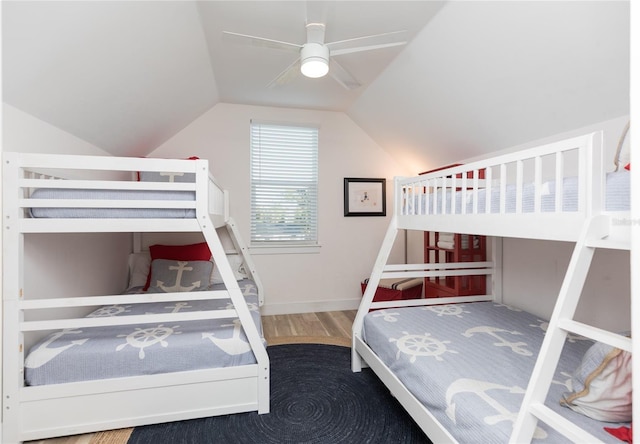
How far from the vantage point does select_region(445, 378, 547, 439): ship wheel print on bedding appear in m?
1.04

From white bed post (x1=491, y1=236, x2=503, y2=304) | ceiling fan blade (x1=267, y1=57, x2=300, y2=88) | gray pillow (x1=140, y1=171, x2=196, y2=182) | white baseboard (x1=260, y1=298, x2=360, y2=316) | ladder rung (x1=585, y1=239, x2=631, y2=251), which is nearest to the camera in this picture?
ladder rung (x1=585, y1=239, x2=631, y2=251)

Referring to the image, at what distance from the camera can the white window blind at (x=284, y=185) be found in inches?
138

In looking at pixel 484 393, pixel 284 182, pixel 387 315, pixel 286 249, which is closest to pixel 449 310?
pixel 387 315

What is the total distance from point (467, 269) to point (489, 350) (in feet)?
3.64

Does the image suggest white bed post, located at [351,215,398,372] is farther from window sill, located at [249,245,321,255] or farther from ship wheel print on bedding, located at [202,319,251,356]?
window sill, located at [249,245,321,255]

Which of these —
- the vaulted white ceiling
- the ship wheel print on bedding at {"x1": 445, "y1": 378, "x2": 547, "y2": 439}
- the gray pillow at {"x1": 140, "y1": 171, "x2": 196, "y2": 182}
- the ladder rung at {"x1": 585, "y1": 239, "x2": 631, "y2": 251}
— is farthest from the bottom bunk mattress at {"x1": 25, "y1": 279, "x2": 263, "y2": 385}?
the ladder rung at {"x1": 585, "y1": 239, "x2": 631, "y2": 251}

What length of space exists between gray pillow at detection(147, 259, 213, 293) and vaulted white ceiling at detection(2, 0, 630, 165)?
3.45 feet

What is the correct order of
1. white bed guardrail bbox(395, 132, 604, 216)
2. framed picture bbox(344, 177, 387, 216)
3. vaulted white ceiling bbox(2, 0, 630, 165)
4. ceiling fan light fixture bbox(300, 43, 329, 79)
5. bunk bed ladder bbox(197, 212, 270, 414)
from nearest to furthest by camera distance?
1. white bed guardrail bbox(395, 132, 604, 216)
2. vaulted white ceiling bbox(2, 0, 630, 165)
3. bunk bed ladder bbox(197, 212, 270, 414)
4. ceiling fan light fixture bbox(300, 43, 329, 79)
5. framed picture bbox(344, 177, 387, 216)

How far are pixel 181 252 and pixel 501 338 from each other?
258 centimetres

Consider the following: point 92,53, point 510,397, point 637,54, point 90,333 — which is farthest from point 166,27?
point 510,397

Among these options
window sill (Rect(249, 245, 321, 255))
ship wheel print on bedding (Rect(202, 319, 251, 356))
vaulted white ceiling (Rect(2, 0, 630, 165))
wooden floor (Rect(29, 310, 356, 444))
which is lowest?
wooden floor (Rect(29, 310, 356, 444))

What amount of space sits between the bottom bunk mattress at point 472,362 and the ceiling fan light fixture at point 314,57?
5.17 ft

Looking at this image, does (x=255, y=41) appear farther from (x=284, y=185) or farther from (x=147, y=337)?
(x=284, y=185)

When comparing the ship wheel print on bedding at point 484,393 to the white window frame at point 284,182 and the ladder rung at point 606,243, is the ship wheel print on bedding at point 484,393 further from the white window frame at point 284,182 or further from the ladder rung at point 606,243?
the white window frame at point 284,182
